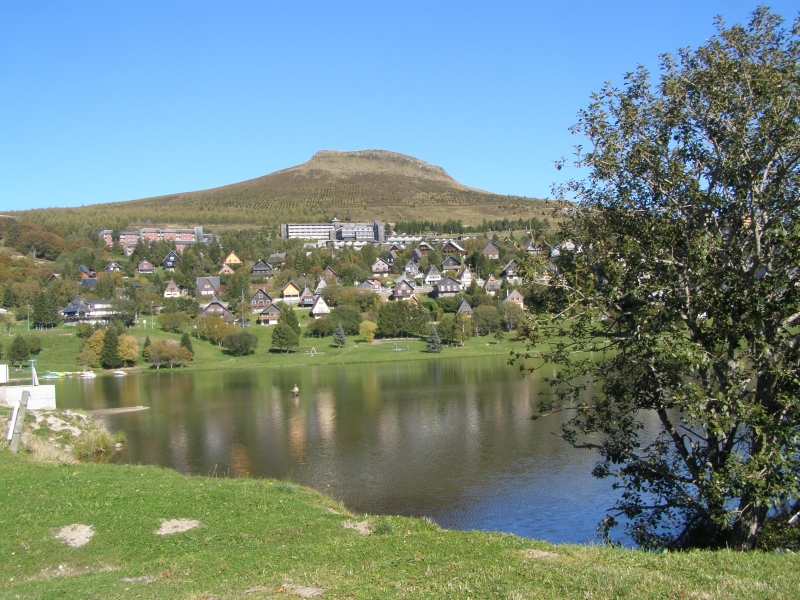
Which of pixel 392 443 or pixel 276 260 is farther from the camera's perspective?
pixel 276 260

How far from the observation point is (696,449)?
1278 centimetres

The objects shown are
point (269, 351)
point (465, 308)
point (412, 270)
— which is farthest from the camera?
point (412, 270)

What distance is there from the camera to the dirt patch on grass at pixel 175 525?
41.8 feet

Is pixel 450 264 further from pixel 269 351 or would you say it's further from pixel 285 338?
pixel 285 338

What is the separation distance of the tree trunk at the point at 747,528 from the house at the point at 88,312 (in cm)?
8252

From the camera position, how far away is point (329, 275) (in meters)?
109

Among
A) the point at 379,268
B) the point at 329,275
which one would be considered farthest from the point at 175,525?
the point at 379,268

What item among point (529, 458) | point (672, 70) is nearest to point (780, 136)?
point (672, 70)

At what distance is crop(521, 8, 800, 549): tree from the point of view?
11.5 metres

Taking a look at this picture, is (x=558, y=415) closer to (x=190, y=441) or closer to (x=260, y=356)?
(x=190, y=441)

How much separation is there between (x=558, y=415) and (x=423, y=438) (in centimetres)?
779

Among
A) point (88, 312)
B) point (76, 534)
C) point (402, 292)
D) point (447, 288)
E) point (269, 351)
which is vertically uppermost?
point (76, 534)

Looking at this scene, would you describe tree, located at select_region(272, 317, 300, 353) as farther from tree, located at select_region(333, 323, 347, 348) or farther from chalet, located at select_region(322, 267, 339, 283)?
chalet, located at select_region(322, 267, 339, 283)

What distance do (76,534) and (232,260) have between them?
108 metres
